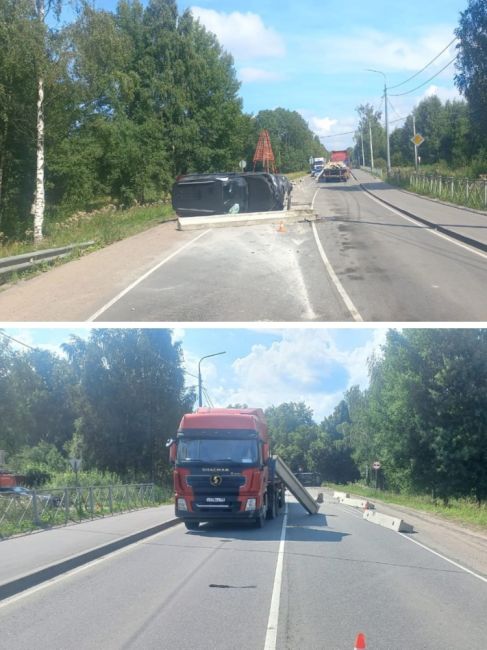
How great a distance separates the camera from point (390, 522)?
23.2 meters

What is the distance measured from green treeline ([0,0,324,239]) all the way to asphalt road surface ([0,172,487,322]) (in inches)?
364

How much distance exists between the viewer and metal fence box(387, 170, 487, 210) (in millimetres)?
40438

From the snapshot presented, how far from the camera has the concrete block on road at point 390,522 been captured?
21.8 meters

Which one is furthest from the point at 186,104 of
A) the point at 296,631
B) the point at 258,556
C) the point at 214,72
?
the point at 296,631

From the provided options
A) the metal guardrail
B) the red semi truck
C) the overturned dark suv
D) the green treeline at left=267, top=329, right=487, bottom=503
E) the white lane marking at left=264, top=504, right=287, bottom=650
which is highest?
the overturned dark suv

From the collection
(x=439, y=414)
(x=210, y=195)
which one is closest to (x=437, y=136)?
(x=439, y=414)

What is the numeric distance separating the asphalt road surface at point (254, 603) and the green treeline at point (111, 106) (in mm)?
22860

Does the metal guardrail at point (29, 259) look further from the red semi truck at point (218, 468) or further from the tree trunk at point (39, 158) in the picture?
the tree trunk at point (39, 158)

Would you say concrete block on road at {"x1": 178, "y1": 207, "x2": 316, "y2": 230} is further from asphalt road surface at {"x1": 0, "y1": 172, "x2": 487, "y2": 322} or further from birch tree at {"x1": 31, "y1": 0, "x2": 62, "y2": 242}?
birch tree at {"x1": 31, "y1": 0, "x2": 62, "y2": 242}

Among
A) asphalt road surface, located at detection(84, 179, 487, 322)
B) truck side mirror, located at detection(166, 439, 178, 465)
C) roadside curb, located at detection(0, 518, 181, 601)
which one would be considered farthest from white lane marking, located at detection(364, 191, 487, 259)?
roadside curb, located at detection(0, 518, 181, 601)

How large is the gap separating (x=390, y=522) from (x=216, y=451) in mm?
6967

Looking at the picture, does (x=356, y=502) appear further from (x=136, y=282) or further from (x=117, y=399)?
(x=136, y=282)

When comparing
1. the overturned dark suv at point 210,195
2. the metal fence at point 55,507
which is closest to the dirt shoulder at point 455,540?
the metal fence at point 55,507

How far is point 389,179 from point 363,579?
67722 millimetres
